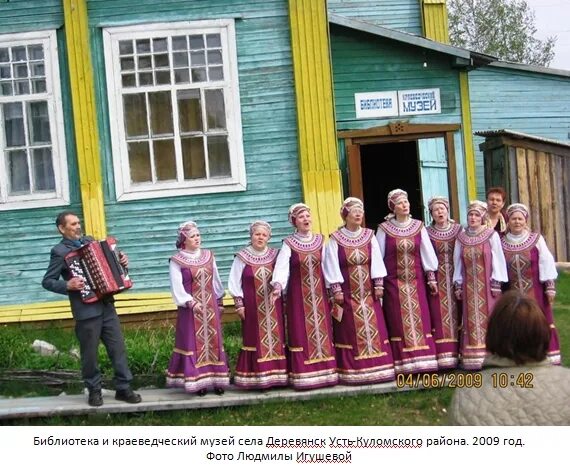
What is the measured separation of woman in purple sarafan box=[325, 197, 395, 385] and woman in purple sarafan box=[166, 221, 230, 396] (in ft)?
2.48

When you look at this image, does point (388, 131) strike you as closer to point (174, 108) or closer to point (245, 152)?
point (245, 152)

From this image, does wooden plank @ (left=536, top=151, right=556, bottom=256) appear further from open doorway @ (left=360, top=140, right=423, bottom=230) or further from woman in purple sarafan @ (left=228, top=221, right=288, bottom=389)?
woman in purple sarafan @ (left=228, top=221, right=288, bottom=389)

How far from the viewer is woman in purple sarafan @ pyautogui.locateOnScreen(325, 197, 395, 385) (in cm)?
564

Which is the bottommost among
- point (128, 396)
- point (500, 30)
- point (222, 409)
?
point (222, 409)

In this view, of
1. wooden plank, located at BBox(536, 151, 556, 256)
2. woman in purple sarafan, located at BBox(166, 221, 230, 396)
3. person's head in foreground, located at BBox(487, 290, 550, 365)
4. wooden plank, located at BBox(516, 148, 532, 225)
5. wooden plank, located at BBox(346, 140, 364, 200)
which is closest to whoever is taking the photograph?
person's head in foreground, located at BBox(487, 290, 550, 365)

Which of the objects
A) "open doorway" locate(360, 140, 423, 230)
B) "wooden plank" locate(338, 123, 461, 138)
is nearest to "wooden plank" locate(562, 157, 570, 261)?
"wooden plank" locate(338, 123, 461, 138)

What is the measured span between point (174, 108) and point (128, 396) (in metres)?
3.18

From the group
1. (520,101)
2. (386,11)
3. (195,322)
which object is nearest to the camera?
(195,322)

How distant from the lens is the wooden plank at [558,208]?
8859mm

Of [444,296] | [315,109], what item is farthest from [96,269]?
[315,109]

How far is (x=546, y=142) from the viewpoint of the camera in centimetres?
900

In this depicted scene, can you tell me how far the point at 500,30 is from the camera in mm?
10031

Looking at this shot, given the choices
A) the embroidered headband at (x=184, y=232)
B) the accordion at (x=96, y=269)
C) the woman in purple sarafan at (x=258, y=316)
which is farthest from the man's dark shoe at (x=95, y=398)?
the embroidered headband at (x=184, y=232)

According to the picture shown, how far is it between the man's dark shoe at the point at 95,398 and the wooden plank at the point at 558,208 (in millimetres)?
5166
